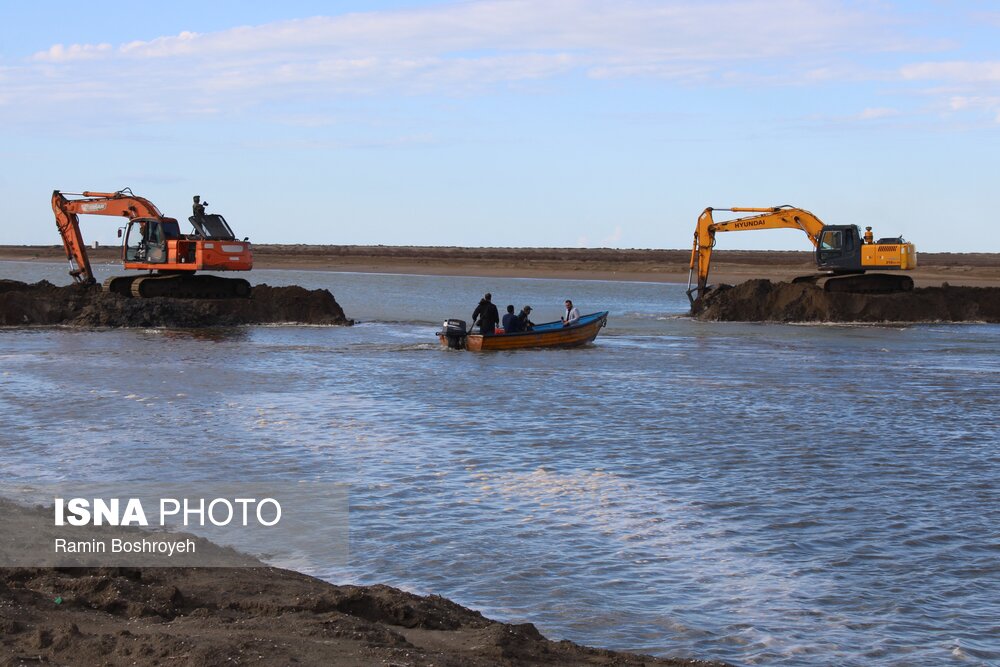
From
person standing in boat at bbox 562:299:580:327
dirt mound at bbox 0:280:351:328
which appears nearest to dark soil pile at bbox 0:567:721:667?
person standing in boat at bbox 562:299:580:327

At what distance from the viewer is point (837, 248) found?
1658 inches

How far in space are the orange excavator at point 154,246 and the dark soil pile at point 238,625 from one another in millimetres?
28466

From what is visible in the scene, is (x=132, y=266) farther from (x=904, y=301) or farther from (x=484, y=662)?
(x=484, y=662)

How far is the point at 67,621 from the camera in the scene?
5.91 m

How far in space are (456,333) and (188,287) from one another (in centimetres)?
1210

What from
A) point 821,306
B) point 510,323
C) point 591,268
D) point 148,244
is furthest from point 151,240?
point 591,268

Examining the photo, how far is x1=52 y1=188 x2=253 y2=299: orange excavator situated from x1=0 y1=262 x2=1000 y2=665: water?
746cm

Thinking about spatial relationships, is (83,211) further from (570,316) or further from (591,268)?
(591,268)

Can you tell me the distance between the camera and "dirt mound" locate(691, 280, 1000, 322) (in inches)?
1672

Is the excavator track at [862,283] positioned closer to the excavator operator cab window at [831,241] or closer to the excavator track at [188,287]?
the excavator operator cab window at [831,241]

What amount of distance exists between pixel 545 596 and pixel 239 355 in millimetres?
19342

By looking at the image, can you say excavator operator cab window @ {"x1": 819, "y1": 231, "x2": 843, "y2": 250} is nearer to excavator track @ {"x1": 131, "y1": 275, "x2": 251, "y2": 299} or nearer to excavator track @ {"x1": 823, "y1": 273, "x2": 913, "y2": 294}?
excavator track @ {"x1": 823, "y1": 273, "x2": 913, "y2": 294}

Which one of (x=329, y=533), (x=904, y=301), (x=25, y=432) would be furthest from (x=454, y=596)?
(x=904, y=301)

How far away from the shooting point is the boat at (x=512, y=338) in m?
27.9
